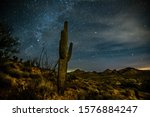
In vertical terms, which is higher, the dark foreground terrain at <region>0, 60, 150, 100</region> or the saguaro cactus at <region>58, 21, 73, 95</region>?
the saguaro cactus at <region>58, 21, 73, 95</region>

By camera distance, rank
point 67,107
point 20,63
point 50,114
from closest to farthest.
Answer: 1. point 50,114
2. point 67,107
3. point 20,63

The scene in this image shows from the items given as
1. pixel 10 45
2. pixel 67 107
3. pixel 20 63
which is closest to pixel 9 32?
pixel 10 45

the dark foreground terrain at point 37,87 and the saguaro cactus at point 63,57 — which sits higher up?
the saguaro cactus at point 63,57

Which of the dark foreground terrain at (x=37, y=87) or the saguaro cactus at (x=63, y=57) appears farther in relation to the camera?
the dark foreground terrain at (x=37, y=87)

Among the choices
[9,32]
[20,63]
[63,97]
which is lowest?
[63,97]

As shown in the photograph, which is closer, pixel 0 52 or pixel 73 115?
pixel 73 115

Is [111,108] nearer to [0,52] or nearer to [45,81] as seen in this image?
[45,81]

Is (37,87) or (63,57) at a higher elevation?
(63,57)

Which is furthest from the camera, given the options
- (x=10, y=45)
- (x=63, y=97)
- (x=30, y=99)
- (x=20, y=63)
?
(x=10, y=45)

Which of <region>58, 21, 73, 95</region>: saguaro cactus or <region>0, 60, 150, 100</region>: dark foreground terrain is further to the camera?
<region>0, 60, 150, 100</region>: dark foreground terrain

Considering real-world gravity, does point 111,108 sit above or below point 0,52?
below

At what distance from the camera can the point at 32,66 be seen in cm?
1192

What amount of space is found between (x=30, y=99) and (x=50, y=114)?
4.97 feet

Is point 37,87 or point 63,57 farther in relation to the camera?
point 37,87
